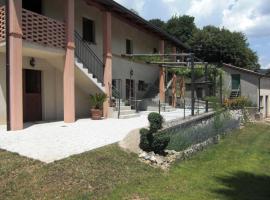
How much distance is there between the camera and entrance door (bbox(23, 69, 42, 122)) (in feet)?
53.1

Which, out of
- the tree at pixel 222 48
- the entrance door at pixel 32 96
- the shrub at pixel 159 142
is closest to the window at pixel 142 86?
the entrance door at pixel 32 96

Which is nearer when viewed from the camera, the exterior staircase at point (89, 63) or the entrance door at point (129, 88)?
the exterior staircase at point (89, 63)

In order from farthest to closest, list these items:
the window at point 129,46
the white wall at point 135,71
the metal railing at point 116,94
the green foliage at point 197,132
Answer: the window at point 129,46
the white wall at point 135,71
the metal railing at point 116,94
the green foliage at point 197,132

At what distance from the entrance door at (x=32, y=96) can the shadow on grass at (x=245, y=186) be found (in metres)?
9.53

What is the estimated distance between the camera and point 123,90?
77.3 feet

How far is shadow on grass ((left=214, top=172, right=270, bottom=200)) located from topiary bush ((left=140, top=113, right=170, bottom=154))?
182cm

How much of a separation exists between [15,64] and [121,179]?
663 centimetres

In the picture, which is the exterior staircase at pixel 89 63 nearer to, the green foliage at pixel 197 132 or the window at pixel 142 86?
the green foliage at pixel 197 132

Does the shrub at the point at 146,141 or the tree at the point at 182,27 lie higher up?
the tree at the point at 182,27

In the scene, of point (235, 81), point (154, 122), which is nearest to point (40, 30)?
point (154, 122)

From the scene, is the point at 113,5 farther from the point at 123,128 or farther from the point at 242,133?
the point at 242,133

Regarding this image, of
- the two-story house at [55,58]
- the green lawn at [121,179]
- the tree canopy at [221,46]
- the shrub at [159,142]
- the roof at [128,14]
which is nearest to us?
the green lawn at [121,179]

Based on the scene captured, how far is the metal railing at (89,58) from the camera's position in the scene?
1839 centimetres

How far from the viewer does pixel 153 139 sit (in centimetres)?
1051
